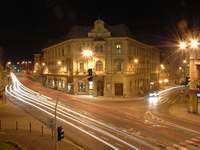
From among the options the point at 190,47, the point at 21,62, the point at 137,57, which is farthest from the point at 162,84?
the point at 21,62

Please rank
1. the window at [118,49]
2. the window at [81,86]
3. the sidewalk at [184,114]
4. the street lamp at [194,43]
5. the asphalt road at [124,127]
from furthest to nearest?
1. the window at [81,86]
2. the window at [118,49]
3. the street lamp at [194,43]
4. the sidewalk at [184,114]
5. the asphalt road at [124,127]

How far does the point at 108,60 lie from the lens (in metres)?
59.9

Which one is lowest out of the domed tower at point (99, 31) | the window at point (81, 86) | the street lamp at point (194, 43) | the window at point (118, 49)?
the window at point (81, 86)

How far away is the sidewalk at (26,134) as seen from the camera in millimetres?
24453

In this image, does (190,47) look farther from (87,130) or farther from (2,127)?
(2,127)

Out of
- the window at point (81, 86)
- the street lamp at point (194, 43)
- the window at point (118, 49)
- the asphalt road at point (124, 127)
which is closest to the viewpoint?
the asphalt road at point (124, 127)

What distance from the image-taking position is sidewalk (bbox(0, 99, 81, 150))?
2445 cm

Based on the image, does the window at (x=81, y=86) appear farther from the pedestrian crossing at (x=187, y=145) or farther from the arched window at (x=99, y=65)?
the pedestrian crossing at (x=187, y=145)

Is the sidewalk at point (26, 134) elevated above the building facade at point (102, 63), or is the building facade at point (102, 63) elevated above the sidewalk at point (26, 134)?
the building facade at point (102, 63)

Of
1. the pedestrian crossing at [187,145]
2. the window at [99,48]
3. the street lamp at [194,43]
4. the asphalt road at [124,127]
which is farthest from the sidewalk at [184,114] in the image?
the window at [99,48]

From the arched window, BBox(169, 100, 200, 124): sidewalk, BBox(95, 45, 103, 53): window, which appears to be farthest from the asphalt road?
BBox(95, 45, 103, 53): window

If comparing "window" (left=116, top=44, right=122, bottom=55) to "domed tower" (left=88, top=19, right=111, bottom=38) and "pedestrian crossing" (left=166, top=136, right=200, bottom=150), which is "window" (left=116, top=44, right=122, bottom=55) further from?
"pedestrian crossing" (left=166, top=136, right=200, bottom=150)

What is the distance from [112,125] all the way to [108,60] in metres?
29.3

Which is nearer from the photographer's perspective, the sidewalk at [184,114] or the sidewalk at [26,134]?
the sidewalk at [26,134]
